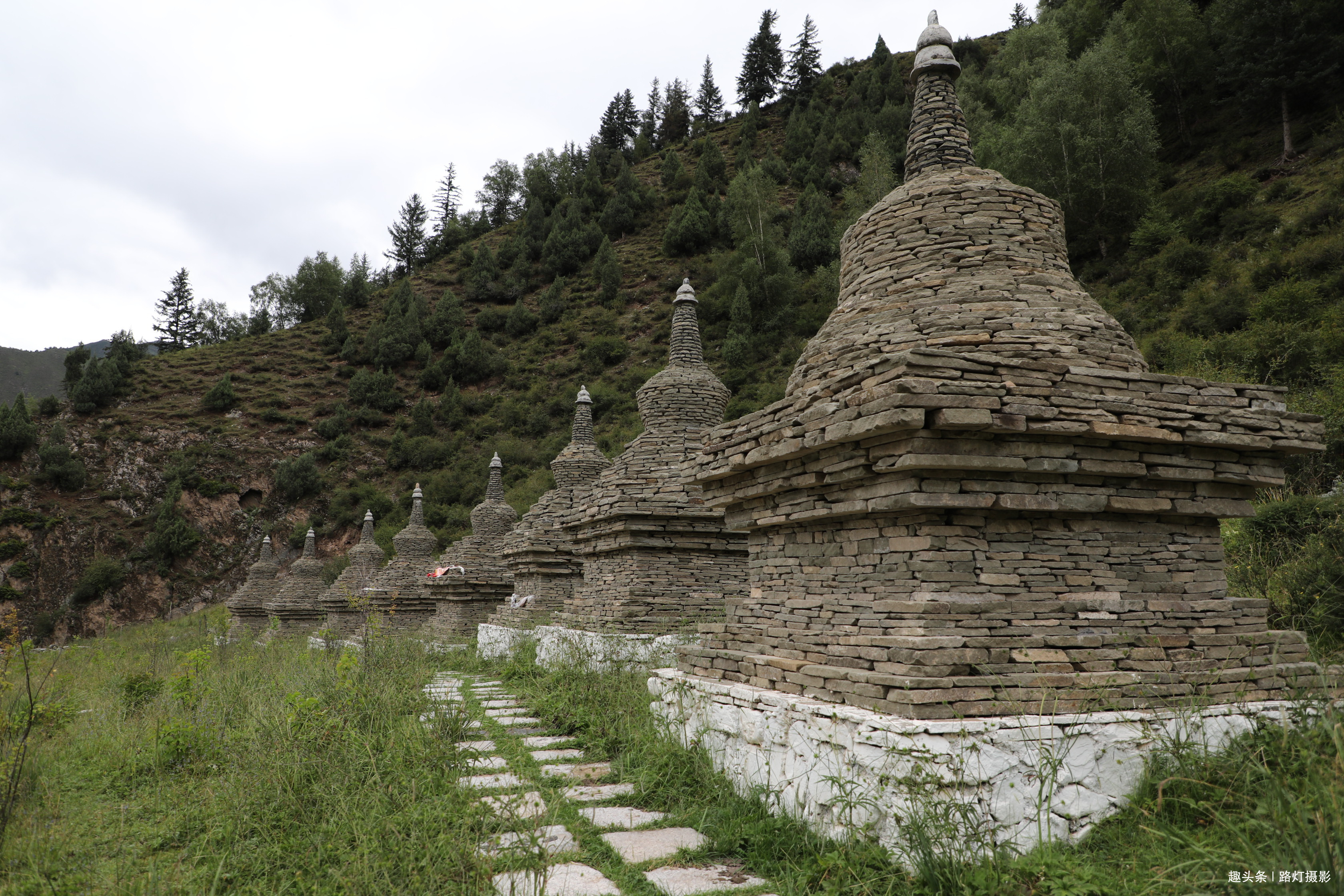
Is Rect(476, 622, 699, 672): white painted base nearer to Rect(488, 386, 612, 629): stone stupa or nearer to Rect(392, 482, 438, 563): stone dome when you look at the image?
Rect(488, 386, 612, 629): stone stupa

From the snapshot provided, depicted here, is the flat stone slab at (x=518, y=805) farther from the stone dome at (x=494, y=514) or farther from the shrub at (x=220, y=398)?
the shrub at (x=220, y=398)

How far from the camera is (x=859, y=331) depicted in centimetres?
563

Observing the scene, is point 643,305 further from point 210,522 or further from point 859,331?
point 859,331

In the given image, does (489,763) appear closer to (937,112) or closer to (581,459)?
(937,112)

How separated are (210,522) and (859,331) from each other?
5182 centimetres

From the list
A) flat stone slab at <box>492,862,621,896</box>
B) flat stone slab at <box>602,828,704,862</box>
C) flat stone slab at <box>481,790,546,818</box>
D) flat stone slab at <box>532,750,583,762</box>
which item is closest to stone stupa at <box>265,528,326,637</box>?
flat stone slab at <box>532,750,583,762</box>

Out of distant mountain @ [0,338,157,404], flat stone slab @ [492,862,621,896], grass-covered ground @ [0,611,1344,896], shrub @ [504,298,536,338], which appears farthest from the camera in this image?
distant mountain @ [0,338,157,404]

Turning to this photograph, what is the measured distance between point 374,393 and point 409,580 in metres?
39.5

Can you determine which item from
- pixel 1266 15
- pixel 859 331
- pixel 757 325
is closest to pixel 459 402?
pixel 757 325

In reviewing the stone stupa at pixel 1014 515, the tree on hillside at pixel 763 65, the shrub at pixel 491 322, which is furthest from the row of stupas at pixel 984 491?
the tree on hillside at pixel 763 65

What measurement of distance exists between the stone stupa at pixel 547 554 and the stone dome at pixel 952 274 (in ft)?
24.8

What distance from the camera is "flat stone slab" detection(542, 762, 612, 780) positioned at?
18.5ft

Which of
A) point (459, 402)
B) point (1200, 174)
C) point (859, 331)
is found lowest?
point (859, 331)

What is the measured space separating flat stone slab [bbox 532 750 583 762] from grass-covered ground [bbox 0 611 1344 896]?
0.47 ft
